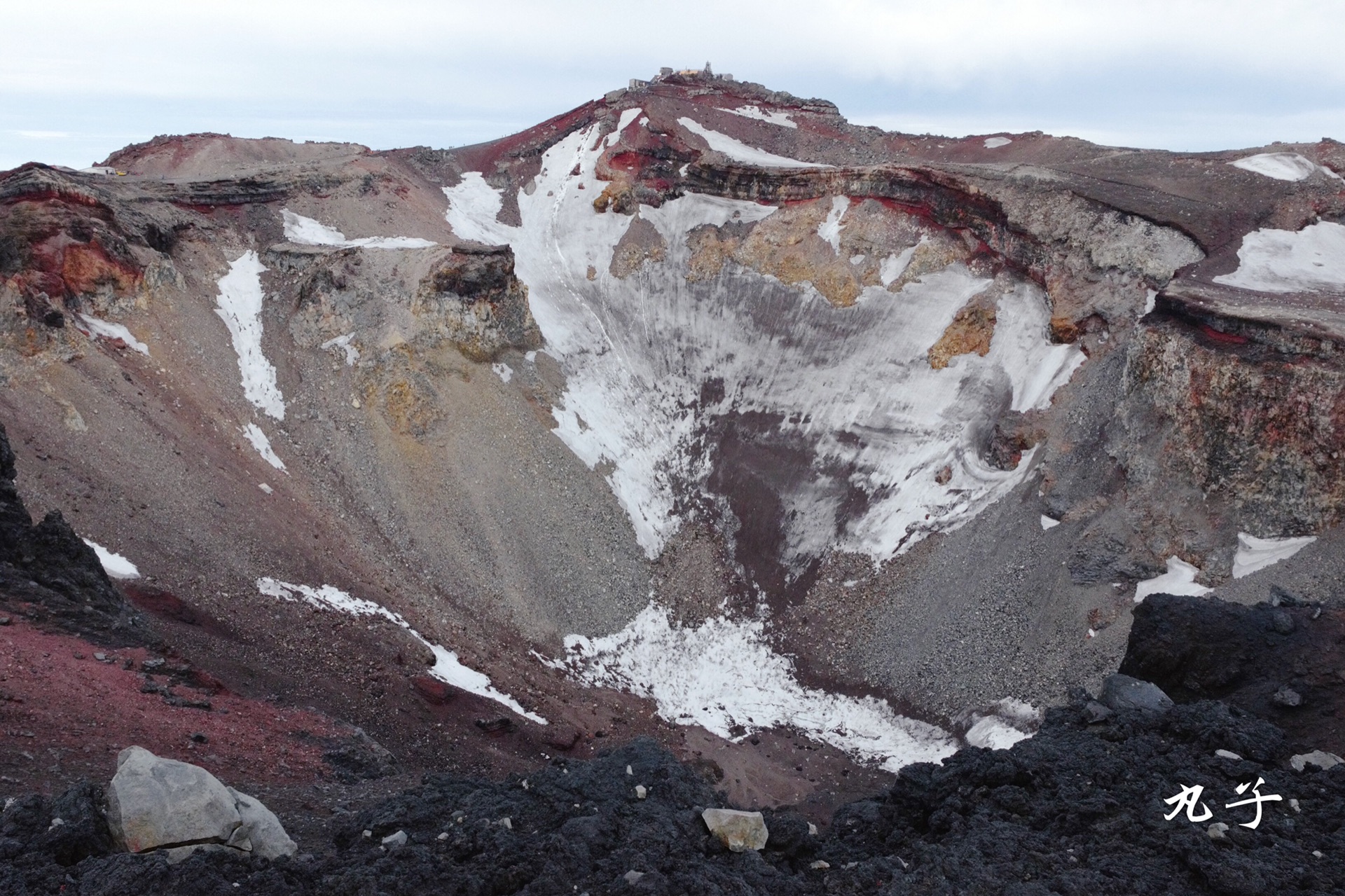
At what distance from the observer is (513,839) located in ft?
37.8

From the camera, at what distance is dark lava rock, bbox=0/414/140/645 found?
714 inches

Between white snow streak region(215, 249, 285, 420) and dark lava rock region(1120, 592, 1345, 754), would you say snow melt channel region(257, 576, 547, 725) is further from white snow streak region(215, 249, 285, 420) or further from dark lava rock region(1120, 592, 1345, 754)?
dark lava rock region(1120, 592, 1345, 754)

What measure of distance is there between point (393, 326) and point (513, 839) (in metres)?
27.5

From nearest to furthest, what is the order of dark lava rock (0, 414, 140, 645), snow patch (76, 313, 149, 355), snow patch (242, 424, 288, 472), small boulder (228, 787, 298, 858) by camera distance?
small boulder (228, 787, 298, 858) < dark lava rock (0, 414, 140, 645) < snow patch (242, 424, 288, 472) < snow patch (76, 313, 149, 355)

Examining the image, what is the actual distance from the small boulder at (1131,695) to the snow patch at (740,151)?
106 feet

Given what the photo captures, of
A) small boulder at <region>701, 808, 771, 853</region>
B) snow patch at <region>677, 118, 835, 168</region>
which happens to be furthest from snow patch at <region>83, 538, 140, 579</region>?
snow patch at <region>677, 118, 835, 168</region>

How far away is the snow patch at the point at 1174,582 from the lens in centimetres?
2581

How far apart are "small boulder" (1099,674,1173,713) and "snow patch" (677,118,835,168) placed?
106 ft

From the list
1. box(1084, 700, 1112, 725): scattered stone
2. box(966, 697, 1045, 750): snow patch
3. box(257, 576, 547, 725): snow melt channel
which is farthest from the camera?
box(257, 576, 547, 725): snow melt channel

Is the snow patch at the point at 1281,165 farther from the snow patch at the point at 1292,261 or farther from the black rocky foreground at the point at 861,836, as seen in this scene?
the black rocky foreground at the point at 861,836

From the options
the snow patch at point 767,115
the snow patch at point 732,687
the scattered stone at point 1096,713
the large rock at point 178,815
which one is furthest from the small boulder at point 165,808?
the snow patch at point 767,115

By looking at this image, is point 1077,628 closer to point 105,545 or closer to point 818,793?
point 818,793

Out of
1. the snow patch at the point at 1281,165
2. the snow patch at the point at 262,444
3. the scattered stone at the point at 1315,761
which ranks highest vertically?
the snow patch at the point at 1281,165

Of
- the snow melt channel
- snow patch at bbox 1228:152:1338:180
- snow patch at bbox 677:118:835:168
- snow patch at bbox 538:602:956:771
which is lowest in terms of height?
snow patch at bbox 538:602:956:771
